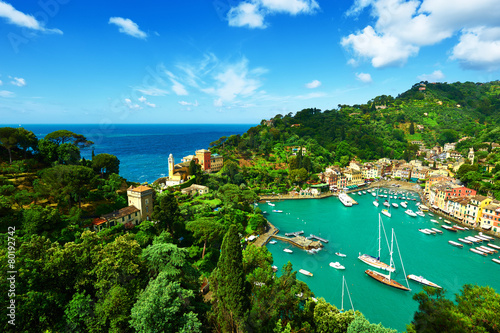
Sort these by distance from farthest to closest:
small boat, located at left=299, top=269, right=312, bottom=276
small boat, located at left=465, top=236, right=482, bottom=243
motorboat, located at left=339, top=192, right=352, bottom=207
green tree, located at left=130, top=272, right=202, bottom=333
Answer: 1. motorboat, located at left=339, top=192, right=352, bottom=207
2. small boat, located at left=465, top=236, right=482, bottom=243
3. small boat, located at left=299, top=269, right=312, bottom=276
4. green tree, located at left=130, top=272, right=202, bottom=333

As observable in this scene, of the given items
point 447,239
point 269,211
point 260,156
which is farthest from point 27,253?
point 260,156

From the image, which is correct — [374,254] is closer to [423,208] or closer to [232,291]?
[232,291]

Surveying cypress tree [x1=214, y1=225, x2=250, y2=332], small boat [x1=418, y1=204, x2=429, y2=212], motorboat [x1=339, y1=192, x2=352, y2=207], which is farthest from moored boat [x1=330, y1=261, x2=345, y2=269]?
small boat [x1=418, y1=204, x2=429, y2=212]

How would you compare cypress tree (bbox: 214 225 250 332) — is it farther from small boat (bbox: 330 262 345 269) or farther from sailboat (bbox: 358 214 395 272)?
sailboat (bbox: 358 214 395 272)

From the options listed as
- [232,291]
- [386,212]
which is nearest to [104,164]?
[232,291]

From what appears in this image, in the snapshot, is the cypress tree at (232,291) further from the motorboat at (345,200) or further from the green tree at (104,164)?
the motorboat at (345,200)

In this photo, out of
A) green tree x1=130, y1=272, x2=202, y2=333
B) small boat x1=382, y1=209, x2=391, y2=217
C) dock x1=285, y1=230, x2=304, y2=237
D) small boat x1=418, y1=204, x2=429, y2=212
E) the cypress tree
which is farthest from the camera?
small boat x1=418, y1=204, x2=429, y2=212

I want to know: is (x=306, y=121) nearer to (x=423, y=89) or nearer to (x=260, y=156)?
(x=260, y=156)
